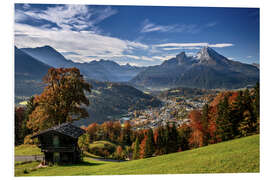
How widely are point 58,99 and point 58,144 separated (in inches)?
90.7

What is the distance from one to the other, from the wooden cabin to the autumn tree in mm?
1301

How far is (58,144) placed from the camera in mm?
7277

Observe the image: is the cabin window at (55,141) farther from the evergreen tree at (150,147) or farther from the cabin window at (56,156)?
the evergreen tree at (150,147)

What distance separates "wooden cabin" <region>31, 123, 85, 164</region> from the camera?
7184 mm

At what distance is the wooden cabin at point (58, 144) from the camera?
7.18m

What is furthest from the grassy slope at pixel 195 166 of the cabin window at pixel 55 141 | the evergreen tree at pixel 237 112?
the evergreen tree at pixel 237 112

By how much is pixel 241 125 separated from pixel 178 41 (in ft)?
22.8

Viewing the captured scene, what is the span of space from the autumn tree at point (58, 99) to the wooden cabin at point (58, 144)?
1301 mm

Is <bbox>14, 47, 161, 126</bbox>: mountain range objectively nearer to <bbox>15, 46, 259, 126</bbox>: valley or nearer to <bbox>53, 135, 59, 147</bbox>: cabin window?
<bbox>15, 46, 259, 126</bbox>: valley

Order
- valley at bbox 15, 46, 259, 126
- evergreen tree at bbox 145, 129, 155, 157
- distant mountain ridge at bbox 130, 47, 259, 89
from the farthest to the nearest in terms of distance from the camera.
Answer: evergreen tree at bbox 145, 129, 155, 157 < valley at bbox 15, 46, 259, 126 < distant mountain ridge at bbox 130, 47, 259, 89

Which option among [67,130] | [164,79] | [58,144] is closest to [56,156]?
[58,144]

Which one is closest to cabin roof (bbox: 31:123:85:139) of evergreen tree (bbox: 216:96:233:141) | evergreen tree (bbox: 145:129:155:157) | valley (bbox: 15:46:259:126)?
valley (bbox: 15:46:259:126)
